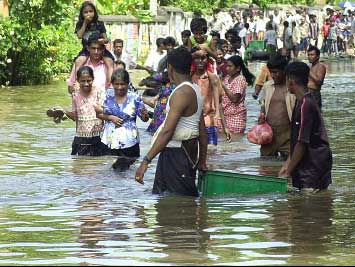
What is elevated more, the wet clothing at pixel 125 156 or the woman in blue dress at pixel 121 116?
the woman in blue dress at pixel 121 116

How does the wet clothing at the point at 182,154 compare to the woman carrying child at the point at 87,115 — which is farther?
the woman carrying child at the point at 87,115

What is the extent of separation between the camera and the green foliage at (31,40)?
25953 mm

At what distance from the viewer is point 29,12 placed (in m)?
26.6

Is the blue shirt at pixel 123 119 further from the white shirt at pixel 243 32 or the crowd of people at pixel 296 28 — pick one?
the white shirt at pixel 243 32

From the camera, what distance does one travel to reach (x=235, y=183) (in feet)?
34.9

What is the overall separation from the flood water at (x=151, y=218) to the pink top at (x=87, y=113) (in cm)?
36

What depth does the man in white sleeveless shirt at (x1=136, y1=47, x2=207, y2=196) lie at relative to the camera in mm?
9898

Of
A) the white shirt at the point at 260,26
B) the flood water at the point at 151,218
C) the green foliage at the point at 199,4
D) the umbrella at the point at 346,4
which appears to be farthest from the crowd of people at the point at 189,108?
the umbrella at the point at 346,4

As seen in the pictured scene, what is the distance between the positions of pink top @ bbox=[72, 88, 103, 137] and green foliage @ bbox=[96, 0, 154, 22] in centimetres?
2298

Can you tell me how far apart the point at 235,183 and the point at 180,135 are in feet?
2.91

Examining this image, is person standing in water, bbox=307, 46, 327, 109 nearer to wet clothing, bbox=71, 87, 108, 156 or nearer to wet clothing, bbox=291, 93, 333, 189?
wet clothing, bbox=71, 87, 108, 156

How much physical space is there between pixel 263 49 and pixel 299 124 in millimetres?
32667

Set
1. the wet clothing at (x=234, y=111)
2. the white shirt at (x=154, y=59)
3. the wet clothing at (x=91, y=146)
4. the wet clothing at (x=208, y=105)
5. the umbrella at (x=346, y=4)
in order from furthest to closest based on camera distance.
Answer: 1. the umbrella at (x=346, y=4)
2. the white shirt at (x=154, y=59)
3. the wet clothing at (x=234, y=111)
4. the wet clothing at (x=208, y=105)
5. the wet clothing at (x=91, y=146)

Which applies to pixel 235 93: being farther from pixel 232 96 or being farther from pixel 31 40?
pixel 31 40
